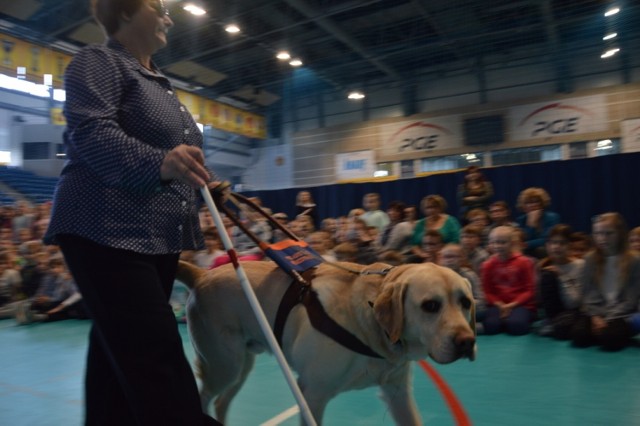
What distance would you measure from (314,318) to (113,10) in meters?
1.35

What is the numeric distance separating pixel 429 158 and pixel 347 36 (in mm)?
4832

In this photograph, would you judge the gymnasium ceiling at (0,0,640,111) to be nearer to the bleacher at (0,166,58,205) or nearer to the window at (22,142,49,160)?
the bleacher at (0,166,58,205)

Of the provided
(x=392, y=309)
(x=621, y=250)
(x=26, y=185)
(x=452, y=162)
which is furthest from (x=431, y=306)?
(x=26, y=185)

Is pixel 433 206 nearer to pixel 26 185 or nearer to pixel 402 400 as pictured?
pixel 402 400

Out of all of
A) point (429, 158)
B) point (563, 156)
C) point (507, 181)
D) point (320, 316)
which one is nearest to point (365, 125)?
point (429, 158)

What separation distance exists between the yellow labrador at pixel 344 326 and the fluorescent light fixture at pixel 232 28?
43.7ft

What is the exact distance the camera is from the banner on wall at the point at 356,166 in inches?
674

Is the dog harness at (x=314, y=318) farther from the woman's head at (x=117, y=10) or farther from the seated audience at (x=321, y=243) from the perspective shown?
the seated audience at (x=321, y=243)

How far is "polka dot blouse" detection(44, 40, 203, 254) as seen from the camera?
4.27 ft

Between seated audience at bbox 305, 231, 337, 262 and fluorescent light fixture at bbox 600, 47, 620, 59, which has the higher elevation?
fluorescent light fixture at bbox 600, 47, 620, 59

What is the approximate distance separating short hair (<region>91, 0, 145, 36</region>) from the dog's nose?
1605 millimetres

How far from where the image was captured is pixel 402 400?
218cm

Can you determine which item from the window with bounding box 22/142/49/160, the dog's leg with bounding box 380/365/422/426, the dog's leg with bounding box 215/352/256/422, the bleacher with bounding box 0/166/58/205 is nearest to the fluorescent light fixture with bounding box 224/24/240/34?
the bleacher with bounding box 0/166/58/205

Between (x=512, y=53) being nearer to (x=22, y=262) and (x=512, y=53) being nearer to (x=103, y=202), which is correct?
(x=22, y=262)
